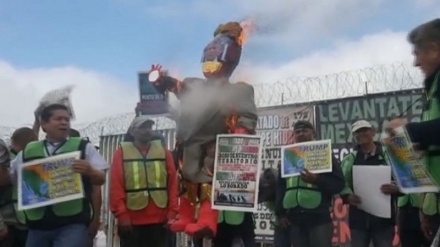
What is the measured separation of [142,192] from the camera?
6582 millimetres

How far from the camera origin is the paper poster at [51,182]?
541cm

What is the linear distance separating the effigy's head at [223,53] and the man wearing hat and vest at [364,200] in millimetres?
2409

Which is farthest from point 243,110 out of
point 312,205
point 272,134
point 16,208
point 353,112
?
point 272,134

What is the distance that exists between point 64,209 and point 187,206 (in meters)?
0.95

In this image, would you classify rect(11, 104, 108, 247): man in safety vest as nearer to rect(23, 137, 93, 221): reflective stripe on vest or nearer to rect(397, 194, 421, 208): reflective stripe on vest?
rect(23, 137, 93, 221): reflective stripe on vest

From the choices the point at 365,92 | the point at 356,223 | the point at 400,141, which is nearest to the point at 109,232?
the point at 365,92

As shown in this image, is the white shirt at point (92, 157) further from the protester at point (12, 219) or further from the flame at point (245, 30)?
the flame at point (245, 30)

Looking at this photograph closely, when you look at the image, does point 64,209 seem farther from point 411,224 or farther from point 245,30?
point 411,224

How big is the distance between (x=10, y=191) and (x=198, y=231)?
2124 millimetres

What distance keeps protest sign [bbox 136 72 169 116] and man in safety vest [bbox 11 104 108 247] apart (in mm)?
771

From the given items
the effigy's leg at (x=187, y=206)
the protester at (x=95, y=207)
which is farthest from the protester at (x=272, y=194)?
the effigy's leg at (x=187, y=206)

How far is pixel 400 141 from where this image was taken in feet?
14.0

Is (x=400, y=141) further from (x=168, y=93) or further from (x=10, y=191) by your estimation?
(x=10, y=191)

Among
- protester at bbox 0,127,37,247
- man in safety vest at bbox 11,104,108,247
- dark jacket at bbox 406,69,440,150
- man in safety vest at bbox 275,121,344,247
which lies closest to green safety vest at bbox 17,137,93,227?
man in safety vest at bbox 11,104,108,247
